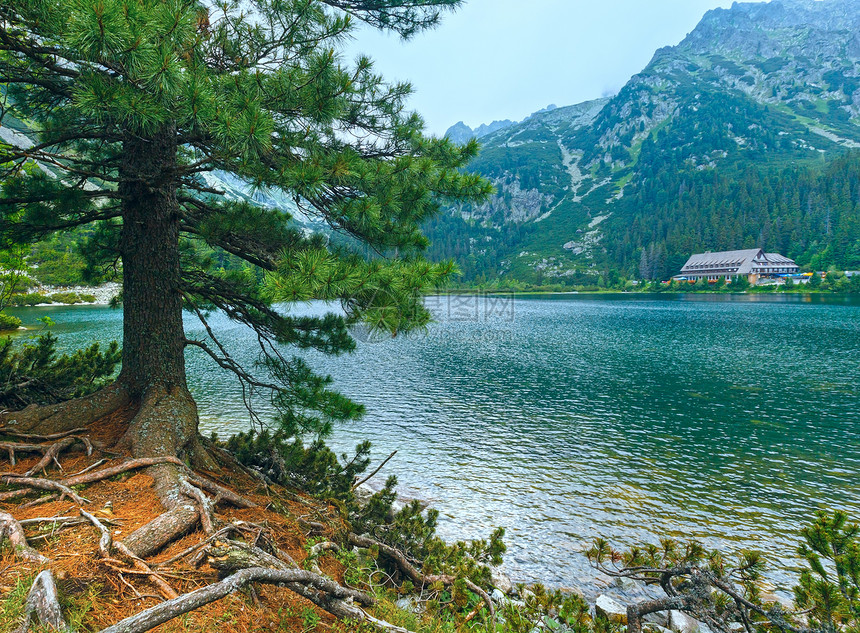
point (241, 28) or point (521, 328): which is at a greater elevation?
point (241, 28)

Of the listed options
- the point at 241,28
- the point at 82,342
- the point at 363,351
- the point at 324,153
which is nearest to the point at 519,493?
the point at 324,153

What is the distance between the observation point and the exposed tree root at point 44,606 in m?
2.35

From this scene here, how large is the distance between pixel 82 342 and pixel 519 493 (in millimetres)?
38790

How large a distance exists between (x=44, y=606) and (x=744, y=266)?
6293 inches

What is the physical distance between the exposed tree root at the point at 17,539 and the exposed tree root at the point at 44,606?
1.79 ft

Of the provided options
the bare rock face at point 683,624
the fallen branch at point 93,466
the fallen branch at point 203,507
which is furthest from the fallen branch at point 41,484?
the bare rock face at point 683,624

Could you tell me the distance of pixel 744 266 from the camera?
124 m

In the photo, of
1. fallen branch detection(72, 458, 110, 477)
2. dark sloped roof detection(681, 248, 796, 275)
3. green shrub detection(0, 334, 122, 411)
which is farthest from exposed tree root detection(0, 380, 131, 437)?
dark sloped roof detection(681, 248, 796, 275)

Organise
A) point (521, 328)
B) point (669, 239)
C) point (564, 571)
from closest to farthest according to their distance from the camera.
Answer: point (564, 571)
point (521, 328)
point (669, 239)

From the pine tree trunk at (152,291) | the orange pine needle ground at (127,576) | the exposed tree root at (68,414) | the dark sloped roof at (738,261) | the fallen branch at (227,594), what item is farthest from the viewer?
the dark sloped roof at (738,261)

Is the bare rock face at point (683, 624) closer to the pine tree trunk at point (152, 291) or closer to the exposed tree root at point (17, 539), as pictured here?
the pine tree trunk at point (152, 291)

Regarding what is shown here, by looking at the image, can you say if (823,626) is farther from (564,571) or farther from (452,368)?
(452,368)

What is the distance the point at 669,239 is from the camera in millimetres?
149750

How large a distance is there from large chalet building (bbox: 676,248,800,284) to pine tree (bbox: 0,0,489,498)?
14627 cm
